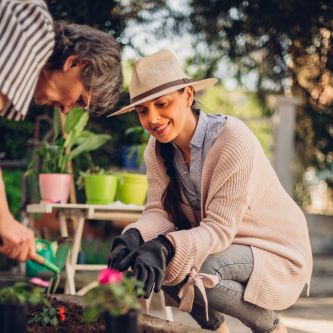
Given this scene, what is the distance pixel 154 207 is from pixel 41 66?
45.7 inches

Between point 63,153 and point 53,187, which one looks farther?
point 63,153

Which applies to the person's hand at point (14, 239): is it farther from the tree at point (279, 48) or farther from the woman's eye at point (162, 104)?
the tree at point (279, 48)

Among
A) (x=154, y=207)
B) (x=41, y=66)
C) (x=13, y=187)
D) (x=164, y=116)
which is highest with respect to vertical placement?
(x=41, y=66)

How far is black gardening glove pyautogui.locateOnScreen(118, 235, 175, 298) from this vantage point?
227cm

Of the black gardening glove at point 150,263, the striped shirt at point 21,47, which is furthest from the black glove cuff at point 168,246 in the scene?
the striped shirt at point 21,47

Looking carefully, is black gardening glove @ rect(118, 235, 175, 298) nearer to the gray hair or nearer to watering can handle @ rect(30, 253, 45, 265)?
watering can handle @ rect(30, 253, 45, 265)

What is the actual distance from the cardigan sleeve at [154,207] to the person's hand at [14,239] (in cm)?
91

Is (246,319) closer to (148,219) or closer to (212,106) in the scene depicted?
(148,219)

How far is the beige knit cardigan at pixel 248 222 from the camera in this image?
2.62 meters

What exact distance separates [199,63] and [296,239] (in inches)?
174

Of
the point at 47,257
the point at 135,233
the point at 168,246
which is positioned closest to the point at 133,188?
the point at 47,257

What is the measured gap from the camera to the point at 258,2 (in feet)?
21.4

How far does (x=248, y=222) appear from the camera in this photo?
2.80m

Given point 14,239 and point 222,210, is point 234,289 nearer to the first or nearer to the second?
point 222,210
